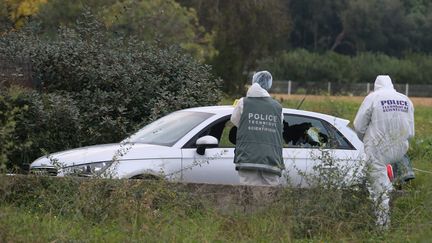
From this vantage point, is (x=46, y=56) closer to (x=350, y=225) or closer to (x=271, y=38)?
(x=350, y=225)

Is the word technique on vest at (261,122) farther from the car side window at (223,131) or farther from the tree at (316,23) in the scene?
the tree at (316,23)

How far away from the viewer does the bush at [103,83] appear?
1409 centimetres

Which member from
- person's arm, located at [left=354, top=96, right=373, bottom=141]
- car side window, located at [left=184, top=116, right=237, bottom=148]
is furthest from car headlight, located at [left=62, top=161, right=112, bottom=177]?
person's arm, located at [left=354, top=96, right=373, bottom=141]

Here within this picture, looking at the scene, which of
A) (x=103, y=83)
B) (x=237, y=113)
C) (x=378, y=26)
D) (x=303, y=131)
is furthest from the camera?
(x=378, y=26)

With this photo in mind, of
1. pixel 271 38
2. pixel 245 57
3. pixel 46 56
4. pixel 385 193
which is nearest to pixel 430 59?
pixel 271 38

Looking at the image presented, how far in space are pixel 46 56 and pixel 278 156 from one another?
6600 mm

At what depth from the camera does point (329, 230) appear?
8.33 metres

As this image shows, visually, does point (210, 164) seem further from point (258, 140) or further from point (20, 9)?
point (20, 9)

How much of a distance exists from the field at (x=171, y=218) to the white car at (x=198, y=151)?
2.21ft

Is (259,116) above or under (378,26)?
above

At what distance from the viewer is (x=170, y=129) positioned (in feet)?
36.8

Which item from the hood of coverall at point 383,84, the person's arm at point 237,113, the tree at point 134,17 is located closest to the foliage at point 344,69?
the tree at point 134,17

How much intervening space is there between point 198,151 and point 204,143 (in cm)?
16

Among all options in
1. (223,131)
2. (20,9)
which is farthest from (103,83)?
(20,9)
